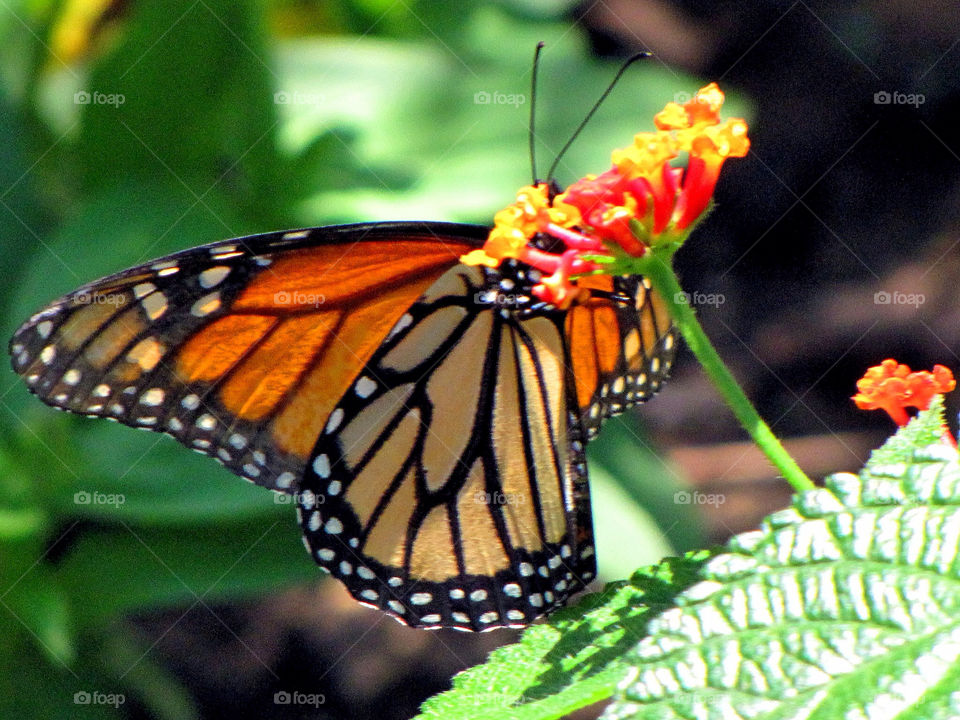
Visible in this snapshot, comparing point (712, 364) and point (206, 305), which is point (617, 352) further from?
point (712, 364)

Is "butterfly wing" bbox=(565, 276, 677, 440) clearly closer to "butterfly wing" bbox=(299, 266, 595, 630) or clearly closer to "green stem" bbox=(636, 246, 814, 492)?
"butterfly wing" bbox=(299, 266, 595, 630)

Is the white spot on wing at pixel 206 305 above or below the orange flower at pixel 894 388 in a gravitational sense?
above

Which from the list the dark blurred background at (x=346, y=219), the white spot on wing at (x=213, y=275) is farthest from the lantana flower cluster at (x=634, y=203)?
the dark blurred background at (x=346, y=219)

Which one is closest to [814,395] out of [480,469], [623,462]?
[623,462]

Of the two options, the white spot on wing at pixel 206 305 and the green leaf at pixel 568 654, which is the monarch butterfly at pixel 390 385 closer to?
the white spot on wing at pixel 206 305

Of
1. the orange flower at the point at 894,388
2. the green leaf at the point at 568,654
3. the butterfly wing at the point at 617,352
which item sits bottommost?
the green leaf at the point at 568,654

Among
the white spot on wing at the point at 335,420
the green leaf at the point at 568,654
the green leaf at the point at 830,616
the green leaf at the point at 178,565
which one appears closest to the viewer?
the green leaf at the point at 830,616

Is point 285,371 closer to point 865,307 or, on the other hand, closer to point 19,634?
point 19,634
